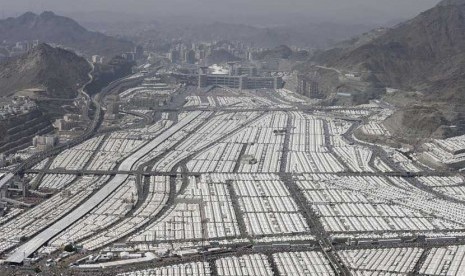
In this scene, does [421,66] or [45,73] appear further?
[421,66]

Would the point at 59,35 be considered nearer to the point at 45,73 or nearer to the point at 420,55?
the point at 45,73

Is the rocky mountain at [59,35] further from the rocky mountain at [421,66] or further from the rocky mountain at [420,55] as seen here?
the rocky mountain at [420,55]

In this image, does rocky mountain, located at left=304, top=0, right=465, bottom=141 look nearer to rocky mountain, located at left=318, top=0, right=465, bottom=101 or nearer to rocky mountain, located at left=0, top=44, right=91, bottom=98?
rocky mountain, located at left=318, top=0, right=465, bottom=101

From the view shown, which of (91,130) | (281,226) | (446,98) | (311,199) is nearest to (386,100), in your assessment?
(446,98)

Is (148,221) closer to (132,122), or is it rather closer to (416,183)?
(416,183)

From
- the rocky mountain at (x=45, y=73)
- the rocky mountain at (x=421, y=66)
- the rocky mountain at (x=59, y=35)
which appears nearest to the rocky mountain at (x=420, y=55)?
the rocky mountain at (x=421, y=66)

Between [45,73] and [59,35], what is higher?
[45,73]

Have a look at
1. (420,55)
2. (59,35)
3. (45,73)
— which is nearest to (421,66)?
(420,55)
